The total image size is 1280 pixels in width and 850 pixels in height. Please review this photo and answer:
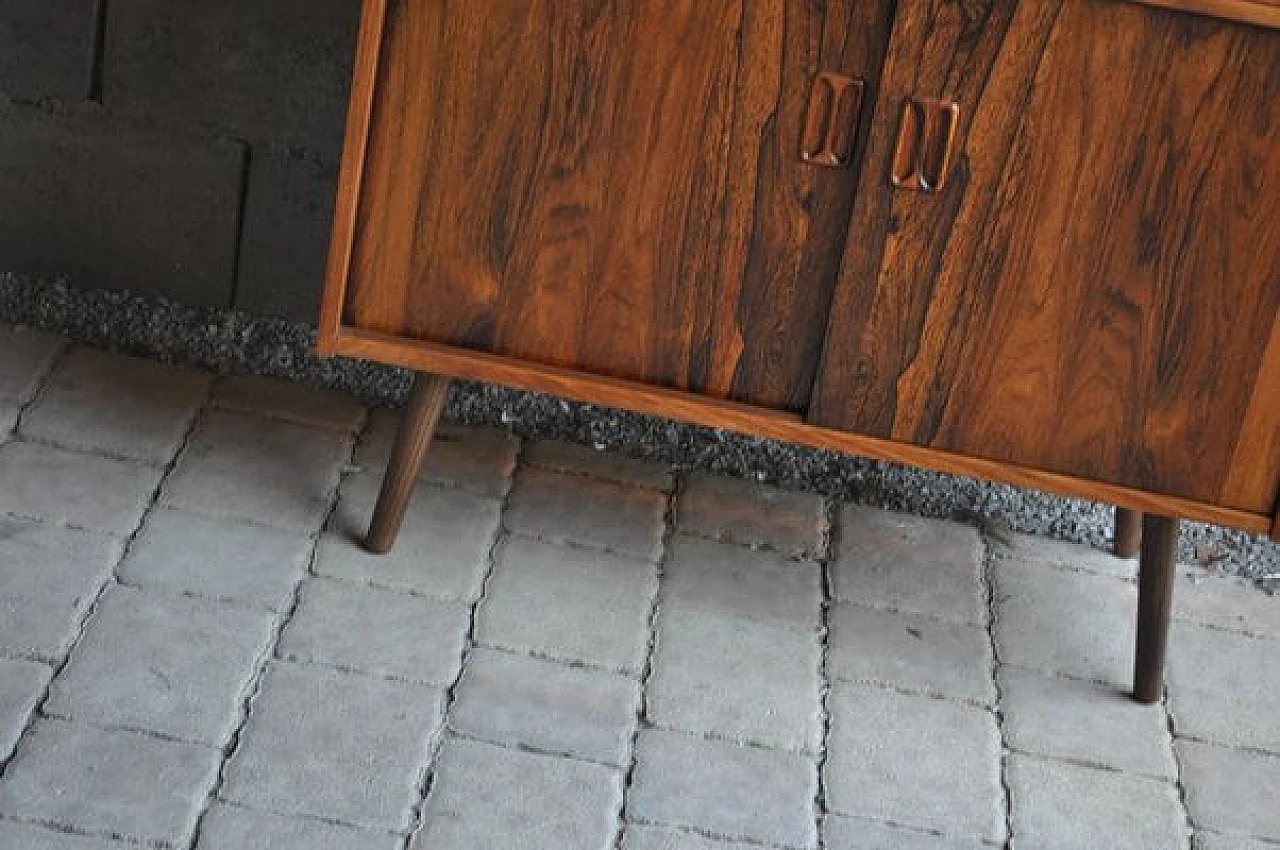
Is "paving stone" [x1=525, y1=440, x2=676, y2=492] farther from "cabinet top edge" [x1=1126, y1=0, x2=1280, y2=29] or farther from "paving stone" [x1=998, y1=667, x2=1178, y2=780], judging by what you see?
"cabinet top edge" [x1=1126, y1=0, x2=1280, y2=29]

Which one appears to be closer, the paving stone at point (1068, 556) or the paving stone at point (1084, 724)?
Answer: the paving stone at point (1084, 724)

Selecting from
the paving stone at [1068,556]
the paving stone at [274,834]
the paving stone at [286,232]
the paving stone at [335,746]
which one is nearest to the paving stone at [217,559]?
the paving stone at [335,746]

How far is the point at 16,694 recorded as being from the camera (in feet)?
7.70

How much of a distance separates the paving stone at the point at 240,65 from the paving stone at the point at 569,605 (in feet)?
2.45

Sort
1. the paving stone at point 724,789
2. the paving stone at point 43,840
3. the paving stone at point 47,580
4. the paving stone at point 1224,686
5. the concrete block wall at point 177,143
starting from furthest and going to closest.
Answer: the concrete block wall at point 177,143 → the paving stone at point 1224,686 → the paving stone at point 47,580 → the paving stone at point 724,789 → the paving stone at point 43,840

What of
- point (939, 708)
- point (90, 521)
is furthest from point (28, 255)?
point (939, 708)

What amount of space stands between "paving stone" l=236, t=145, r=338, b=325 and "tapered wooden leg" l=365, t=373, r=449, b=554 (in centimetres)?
48

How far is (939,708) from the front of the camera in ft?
8.63

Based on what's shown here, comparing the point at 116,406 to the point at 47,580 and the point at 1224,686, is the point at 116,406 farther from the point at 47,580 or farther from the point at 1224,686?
the point at 1224,686

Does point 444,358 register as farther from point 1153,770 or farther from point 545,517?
point 1153,770

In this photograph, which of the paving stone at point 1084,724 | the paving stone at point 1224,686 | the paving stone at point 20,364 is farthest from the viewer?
the paving stone at point 20,364

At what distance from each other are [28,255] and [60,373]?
0.27m

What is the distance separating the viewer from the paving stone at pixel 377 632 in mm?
2520

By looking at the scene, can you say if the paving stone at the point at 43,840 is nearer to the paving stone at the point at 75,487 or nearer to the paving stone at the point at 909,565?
the paving stone at the point at 75,487
